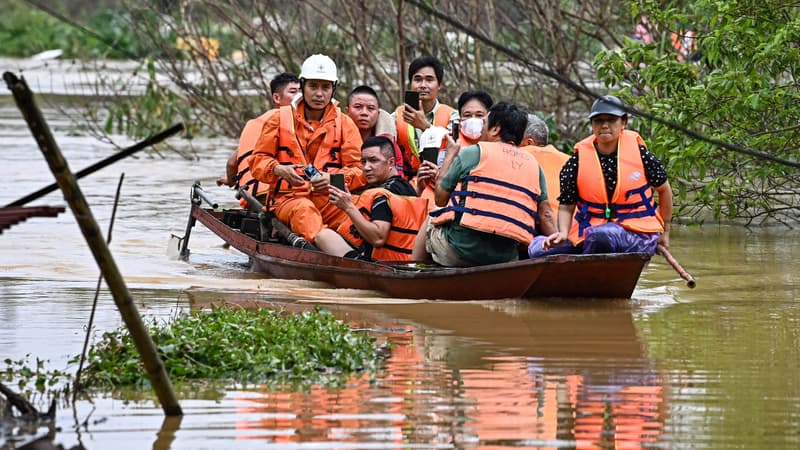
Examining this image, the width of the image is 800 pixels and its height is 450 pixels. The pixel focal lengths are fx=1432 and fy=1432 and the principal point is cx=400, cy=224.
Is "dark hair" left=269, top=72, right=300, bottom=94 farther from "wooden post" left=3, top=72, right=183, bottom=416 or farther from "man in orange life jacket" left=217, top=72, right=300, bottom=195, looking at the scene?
"wooden post" left=3, top=72, right=183, bottom=416

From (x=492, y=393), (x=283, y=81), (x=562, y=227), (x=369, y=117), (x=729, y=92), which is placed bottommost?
(x=492, y=393)

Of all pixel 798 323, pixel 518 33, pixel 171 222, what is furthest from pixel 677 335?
pixel 518 33

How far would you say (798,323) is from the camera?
870cm

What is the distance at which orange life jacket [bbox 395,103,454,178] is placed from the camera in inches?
429

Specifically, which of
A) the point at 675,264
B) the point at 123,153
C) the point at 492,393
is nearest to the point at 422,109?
the point at 675,264

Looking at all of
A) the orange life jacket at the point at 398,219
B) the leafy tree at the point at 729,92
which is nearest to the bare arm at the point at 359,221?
the orange life jacket at the point at 398,219

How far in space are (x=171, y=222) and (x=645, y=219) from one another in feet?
22.8

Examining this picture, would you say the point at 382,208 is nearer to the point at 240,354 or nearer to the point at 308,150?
the point at 308,150

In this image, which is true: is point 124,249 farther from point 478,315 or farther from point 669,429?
point 669,429

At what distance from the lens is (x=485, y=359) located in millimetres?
7457

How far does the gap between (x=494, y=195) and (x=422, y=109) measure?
7.49 feet

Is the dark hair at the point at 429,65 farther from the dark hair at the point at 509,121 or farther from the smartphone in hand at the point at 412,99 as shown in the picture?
the dark hair at the point at 509,121

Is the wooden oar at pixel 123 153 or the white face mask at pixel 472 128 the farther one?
the white face mask at pixel 472 128

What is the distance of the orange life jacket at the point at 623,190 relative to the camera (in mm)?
8852
